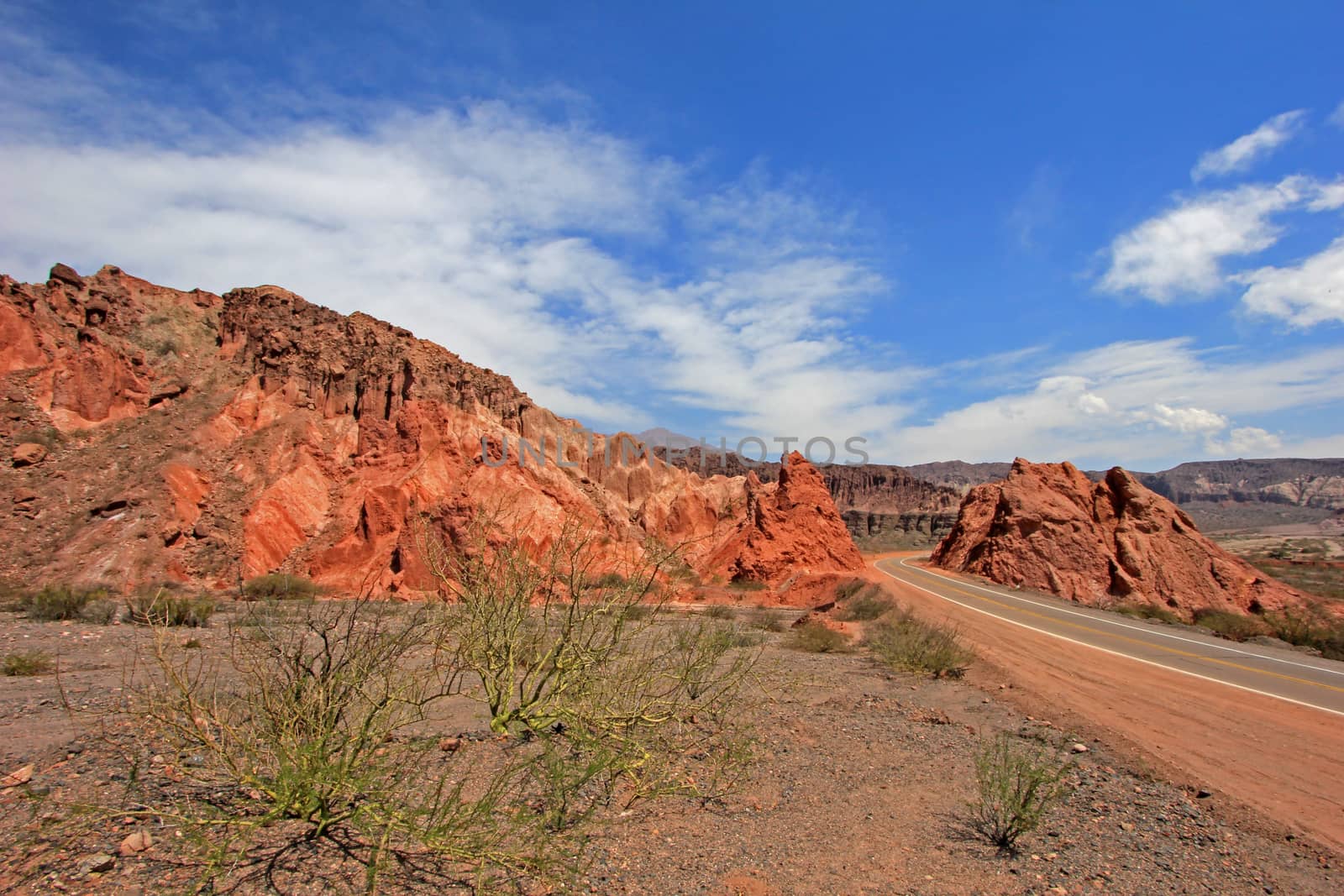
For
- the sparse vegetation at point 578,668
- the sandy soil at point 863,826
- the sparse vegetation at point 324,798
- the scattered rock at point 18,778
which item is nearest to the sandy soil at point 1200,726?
the sandy soil at point 863,826

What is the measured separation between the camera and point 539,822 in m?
4.78

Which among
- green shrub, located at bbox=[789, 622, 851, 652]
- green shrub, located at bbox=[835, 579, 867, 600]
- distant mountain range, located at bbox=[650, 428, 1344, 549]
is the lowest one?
green shrub, located at bbox=[789, 622, 851, 652]

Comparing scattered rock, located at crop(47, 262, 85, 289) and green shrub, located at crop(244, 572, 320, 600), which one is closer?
green shrub, located at crop(244, 572, 320, 600)

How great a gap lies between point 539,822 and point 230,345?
122ft

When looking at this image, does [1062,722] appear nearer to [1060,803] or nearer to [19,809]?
[1060,803]

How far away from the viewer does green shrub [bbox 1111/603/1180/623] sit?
22109 millimetres

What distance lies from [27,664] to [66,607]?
772 cm

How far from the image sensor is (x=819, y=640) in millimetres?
14859

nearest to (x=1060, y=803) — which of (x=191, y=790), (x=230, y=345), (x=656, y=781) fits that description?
(x=656, y=781)

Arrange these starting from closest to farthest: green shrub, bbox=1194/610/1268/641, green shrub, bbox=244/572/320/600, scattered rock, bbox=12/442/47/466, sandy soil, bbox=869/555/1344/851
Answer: sandy soil, bbox=869/555/1344/851 → green shrub, bbox=1194/610/1268/641 → green shrub, bbox=244/572/320/600 → scattered rock, bbox=12/442/47/466

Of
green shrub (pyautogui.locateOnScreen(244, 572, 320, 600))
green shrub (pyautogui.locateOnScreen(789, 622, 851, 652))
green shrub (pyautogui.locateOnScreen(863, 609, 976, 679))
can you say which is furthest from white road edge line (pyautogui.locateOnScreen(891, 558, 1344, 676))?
green shrub (pyautogui.locateOnScreen(244, 572, 320, 600))

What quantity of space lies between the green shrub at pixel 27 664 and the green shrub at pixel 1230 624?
2635 centimetres

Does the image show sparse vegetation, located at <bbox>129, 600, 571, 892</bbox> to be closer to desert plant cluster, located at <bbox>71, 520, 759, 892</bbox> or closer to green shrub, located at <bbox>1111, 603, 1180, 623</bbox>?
desert plant cluster, located at <bbox>71, 520, 759, 892</bbox>

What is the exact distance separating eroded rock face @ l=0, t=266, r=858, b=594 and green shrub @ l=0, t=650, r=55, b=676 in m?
9.76
